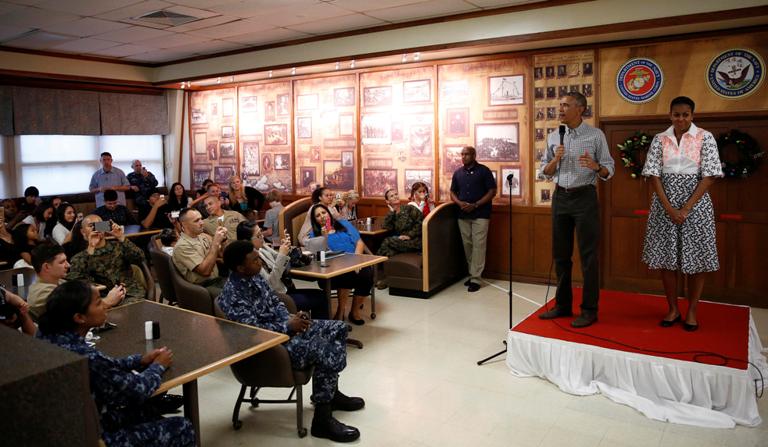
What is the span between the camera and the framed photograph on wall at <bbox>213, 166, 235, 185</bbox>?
10.3 meters

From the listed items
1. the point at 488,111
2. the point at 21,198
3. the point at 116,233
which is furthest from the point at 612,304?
the point at 21,198

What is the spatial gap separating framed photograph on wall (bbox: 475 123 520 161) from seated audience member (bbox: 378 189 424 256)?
3.85ft

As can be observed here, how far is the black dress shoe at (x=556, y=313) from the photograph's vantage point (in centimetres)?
484

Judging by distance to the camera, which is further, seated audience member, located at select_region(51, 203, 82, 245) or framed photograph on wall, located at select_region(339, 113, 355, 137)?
framed photograph on wall, located at select_region(339, 113, 355, 137)

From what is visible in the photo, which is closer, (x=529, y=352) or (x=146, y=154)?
(x=529, y=352)

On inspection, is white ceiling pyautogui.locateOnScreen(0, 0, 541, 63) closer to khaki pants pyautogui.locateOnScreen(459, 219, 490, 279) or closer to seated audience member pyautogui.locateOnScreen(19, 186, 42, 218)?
seated audience member pyautogui.locateOnScreen(19, 186, 42, 218)


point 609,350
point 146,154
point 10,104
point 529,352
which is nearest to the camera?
point 609,350

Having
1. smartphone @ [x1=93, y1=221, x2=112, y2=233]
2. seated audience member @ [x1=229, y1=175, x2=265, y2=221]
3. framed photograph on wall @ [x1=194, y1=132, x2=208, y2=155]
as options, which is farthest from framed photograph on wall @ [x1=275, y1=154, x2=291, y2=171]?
smartphone @ [x1=93, y1=221, x2=112, y2=233]

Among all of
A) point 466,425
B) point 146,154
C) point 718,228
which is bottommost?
point 466,425

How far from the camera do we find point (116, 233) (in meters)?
4.87

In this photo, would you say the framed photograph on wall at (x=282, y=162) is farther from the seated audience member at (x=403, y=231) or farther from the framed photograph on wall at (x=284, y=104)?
the seated audience member at (x=403, y=231)

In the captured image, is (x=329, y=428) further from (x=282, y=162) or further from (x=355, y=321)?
(x=282, y=162)

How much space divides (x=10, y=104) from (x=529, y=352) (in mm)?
8140

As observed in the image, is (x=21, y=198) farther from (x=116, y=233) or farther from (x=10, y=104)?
(x=116, y=233)
